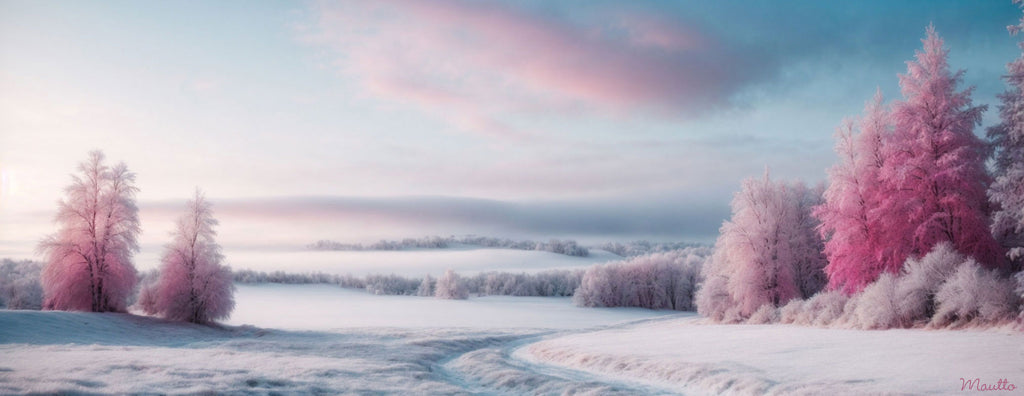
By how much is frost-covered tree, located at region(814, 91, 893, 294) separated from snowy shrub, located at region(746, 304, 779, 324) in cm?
512

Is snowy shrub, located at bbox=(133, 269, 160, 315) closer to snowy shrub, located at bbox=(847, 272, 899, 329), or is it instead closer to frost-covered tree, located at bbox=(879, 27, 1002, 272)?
snowy shrub, located at bbox=(847, 272, 899, 329)

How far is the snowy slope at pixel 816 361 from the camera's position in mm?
16484

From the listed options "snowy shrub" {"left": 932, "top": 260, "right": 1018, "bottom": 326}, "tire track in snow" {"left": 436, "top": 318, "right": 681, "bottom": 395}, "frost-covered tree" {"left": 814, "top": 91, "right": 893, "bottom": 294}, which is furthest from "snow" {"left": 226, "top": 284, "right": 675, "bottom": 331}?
"snowy shrub" {"left": 932, "top": 260, "right": 1018, "bottom": 326}

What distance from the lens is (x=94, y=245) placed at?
4744cm

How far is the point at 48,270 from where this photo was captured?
46625 millimetres

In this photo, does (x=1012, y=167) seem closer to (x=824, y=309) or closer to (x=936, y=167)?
(x=936, y=167)

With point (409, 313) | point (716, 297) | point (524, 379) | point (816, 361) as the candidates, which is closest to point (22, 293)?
point (409, 313)

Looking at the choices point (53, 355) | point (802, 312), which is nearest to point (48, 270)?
point (53, 355)

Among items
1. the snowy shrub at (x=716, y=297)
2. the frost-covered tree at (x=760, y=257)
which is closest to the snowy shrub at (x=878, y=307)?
the frost-covered tree at (x=760, y=257)

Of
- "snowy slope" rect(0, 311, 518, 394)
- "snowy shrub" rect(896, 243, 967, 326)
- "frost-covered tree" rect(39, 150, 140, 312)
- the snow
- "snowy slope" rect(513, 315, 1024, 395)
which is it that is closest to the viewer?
"snowy slope" rect(513, 315, 1024, 395)

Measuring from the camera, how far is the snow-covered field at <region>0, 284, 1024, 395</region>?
675 inches

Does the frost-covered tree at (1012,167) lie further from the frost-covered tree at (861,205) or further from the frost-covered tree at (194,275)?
the frost-covered tree at (194,275)

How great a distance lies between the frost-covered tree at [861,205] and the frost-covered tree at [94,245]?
193ft

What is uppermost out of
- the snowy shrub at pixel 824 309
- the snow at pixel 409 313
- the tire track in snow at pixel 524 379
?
the snowy shrub at pixel 824 309
